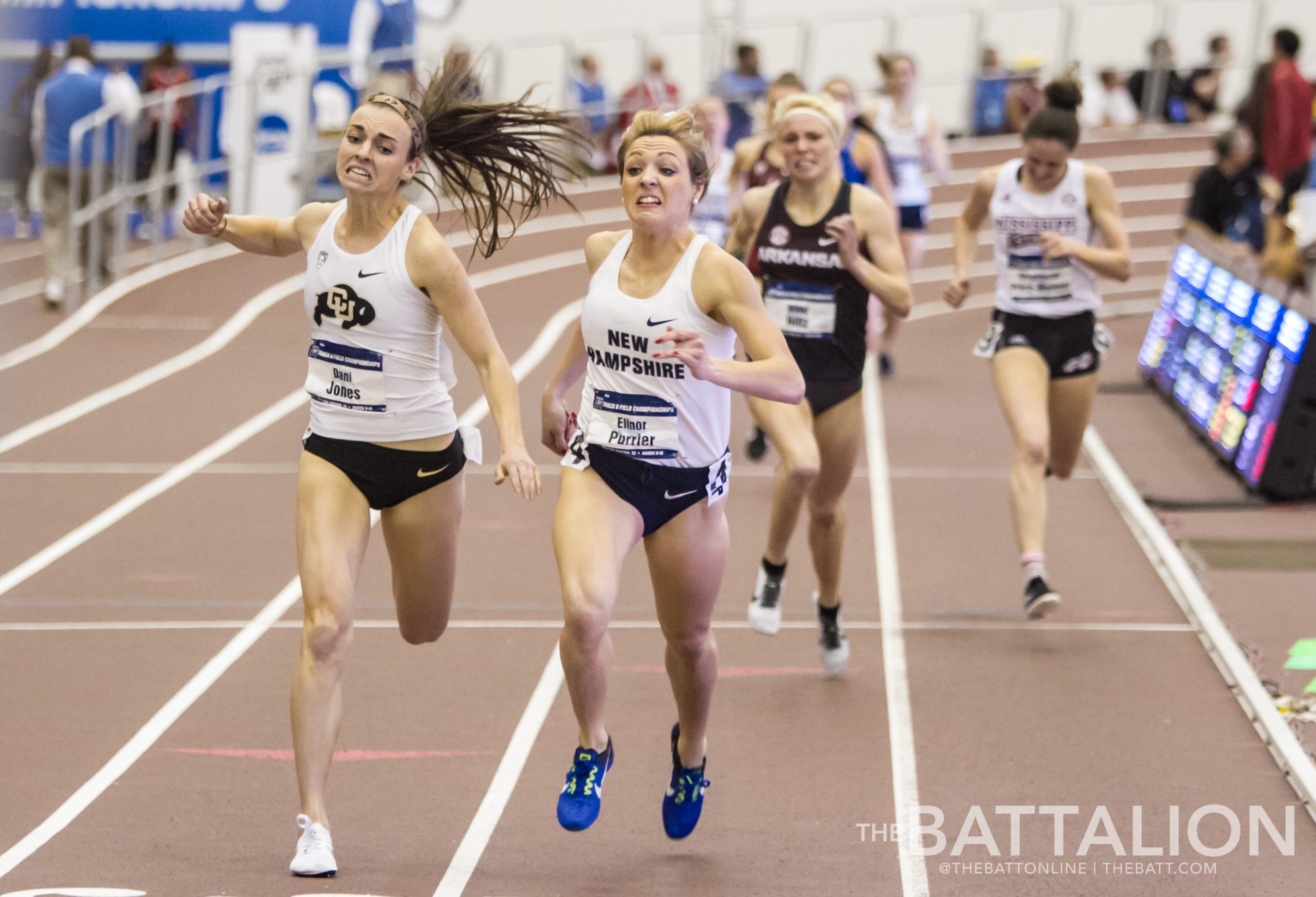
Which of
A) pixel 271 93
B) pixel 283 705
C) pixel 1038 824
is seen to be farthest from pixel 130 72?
pixel 1038 824

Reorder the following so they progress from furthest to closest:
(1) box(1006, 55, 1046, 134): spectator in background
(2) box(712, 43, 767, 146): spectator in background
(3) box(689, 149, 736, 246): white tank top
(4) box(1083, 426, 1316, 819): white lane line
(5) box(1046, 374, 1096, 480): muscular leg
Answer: (1) box(1006, 55, 1046, 134): spectator in background, (2) box(712, 43, 767, 146): spectator in background, (3) box(689, 149, 736, 246): white tank top, (5) box(1046, 374, 1096, 480): muscular leg, (4) box(1083, 426, 1316, 819): white lane line

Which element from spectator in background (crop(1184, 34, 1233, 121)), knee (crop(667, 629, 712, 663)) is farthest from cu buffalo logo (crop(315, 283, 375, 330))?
spectator in background (crop(1184, 34, 1233, 121))

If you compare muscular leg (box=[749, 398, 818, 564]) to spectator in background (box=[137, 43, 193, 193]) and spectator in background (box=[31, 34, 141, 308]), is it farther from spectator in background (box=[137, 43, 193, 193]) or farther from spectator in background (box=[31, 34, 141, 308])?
spectator in background (box=[137, 43, 193, 193])

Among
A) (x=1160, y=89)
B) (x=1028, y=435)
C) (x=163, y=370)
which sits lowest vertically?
(x=163, y=370)

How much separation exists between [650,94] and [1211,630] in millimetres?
14659

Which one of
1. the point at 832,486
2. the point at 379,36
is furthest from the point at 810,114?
the point at 379,36

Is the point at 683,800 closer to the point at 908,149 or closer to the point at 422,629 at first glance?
the point at 422,629

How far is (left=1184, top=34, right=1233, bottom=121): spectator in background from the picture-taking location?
2362 cm

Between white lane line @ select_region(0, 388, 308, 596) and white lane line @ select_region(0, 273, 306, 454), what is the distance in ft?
3.31

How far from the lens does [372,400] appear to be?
5094 mm

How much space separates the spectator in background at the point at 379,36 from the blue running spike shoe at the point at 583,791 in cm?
1432

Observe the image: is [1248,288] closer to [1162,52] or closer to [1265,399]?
[1265,399]

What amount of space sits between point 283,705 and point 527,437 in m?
5.49

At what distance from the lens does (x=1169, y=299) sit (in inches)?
562
